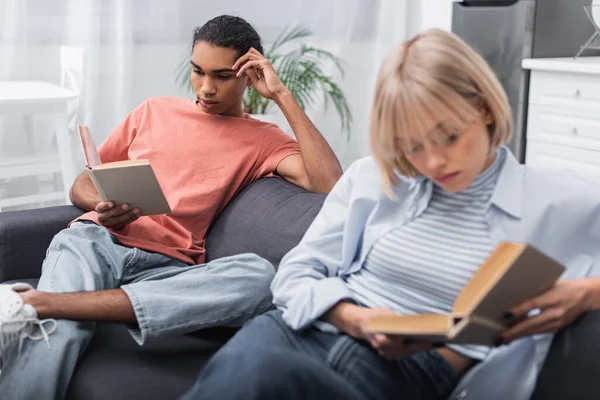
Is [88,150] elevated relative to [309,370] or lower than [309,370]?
elevated

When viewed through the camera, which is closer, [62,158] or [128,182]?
[128,182]

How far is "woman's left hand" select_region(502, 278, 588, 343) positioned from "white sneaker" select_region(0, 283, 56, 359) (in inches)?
36.5

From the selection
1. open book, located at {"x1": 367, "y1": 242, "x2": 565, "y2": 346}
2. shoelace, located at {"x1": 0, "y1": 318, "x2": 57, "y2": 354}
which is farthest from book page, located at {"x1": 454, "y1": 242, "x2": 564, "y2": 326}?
shoelace, located at {"x1": 0, "y1": 318, "x2": 57, "y2": 354}

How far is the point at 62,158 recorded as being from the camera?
3180mm

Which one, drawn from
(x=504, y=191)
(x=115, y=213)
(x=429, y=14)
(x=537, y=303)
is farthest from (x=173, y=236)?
(x=429, y=14)

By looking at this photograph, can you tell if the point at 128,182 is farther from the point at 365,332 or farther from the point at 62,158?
the point at 62,158

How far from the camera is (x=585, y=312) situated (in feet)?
4.19

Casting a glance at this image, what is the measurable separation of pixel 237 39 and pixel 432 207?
100 centimetres

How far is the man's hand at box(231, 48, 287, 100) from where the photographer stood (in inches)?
85.5

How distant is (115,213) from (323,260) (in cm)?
69

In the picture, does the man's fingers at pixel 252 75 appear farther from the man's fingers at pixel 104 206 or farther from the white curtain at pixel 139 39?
the white curtain at pixel 139 39

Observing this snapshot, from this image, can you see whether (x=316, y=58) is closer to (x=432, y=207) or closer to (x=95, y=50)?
(x=95, y=50)

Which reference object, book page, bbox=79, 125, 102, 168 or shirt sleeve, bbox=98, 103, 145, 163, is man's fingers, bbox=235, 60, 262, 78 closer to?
shirt sleeve, bbox=98, 103, 145, 163

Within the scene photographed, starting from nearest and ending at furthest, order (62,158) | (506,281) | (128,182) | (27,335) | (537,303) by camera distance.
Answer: (506,281)
(537,303)
(27,335)
(128,182)
(62,158)
